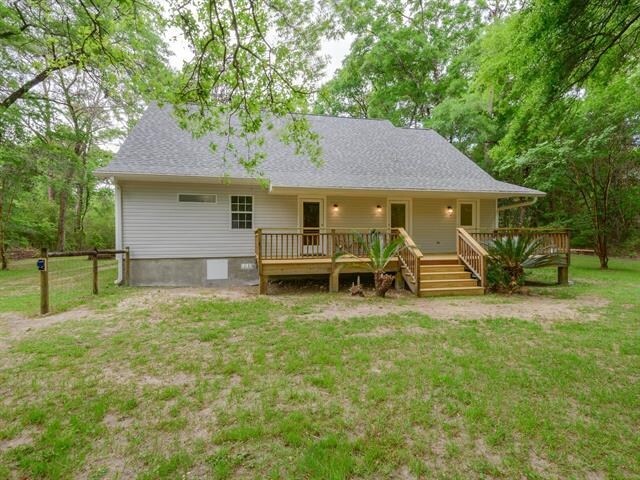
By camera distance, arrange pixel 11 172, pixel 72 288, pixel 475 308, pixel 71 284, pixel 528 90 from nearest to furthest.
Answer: pixel 528 90 < pixel 475 308 < pixel 72 288 < pixel 71 284 < pixel 11 172

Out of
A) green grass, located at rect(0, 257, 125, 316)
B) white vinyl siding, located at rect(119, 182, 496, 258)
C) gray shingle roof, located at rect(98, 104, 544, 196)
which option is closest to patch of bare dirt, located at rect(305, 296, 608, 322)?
gray shingle roof, located at rect(98, 104, 544, 196)

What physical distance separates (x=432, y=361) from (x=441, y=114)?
16424mm

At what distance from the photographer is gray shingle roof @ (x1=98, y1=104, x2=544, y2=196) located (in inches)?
364

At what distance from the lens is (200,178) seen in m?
9.02

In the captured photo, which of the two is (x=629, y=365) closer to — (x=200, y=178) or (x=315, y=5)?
(x=315, y=5)

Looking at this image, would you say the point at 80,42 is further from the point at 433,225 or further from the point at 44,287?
the point at 433,225

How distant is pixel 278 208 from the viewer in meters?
10.4

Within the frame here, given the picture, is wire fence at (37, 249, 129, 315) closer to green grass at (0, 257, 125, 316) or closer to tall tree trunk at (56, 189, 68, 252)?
green grass at (0, 257, 125, 316)

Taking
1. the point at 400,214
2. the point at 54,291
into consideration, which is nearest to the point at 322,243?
the point at 400,214

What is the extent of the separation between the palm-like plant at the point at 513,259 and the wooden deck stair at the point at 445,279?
666mm

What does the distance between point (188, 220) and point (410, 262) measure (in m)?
6.53

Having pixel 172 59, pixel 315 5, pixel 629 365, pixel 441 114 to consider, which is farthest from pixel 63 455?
pixel 441 114

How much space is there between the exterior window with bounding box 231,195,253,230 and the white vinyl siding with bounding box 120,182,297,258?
0.13 meters

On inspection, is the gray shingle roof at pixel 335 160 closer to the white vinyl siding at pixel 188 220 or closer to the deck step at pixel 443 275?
the white vinyl siding at pixel 188 220
